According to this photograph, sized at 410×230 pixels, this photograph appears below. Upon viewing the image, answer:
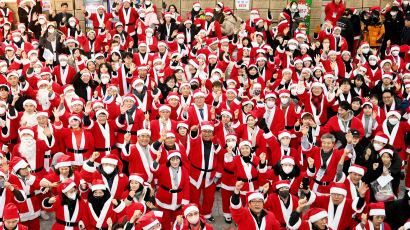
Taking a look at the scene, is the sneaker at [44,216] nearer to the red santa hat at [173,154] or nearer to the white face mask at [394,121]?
the red santa hat at [173,154]

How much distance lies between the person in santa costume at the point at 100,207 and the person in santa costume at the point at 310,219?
91.7 inches

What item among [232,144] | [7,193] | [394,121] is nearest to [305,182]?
[232,144]

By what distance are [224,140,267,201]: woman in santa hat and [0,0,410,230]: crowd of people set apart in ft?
0.08

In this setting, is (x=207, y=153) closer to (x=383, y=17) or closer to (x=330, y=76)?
(x=330, y=76)

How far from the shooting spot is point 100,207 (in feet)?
20.0

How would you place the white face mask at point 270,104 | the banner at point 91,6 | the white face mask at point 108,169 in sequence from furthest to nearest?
1. the banner at point 91,6
2. the white face mask at point 270,104
3. the white face mask at point 108,169

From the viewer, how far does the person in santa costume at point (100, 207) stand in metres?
6.07

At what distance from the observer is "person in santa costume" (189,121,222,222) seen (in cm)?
765

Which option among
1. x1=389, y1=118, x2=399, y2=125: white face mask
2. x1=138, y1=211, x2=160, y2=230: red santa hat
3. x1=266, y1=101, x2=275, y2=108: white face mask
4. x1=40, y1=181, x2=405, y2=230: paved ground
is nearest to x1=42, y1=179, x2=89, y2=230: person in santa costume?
x1=138, y1=211, x2=160, y2=230: red santa hat

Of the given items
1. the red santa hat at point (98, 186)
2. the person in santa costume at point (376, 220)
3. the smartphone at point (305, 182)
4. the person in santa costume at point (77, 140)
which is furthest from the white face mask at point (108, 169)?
the person in santa costume at point (376, 220)

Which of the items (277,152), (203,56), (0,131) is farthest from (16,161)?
(203,56)

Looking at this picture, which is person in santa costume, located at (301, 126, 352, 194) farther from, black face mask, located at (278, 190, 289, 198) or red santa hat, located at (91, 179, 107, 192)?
red santa hat, located at (91, 179, 107, 192)

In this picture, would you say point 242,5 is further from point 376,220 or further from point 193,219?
point 193,219

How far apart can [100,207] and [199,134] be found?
2.43 m
